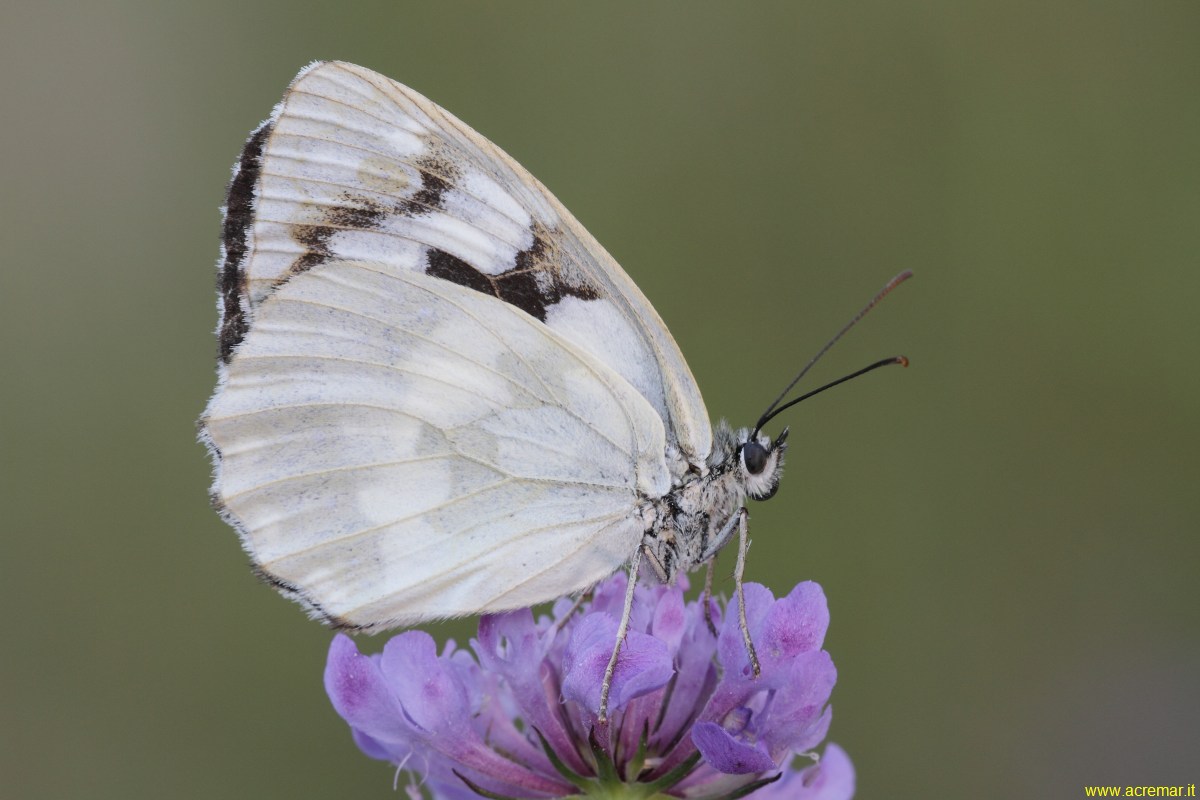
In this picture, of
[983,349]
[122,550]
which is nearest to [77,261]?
[122,550]

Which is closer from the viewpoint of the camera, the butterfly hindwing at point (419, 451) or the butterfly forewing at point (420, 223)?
the butterfly hindwing at point (419, 451)


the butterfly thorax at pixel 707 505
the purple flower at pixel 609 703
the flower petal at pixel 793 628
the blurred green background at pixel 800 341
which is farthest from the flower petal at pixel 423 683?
the blurred green background at pixel 800 341

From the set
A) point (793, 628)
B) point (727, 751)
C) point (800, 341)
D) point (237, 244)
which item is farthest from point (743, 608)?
point (800, 341)

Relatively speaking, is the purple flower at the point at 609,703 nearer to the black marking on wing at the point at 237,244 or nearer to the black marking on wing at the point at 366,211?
the black marking on wing at the point at 237,244

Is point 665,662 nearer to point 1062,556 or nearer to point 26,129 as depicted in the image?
point 1062,556

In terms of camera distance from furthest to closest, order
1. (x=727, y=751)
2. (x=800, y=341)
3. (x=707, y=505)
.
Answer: (x=800, y=341)
(x=707, y=505)
(x=727, y=751)

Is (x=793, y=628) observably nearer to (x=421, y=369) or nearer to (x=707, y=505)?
(x=707, y=505)
